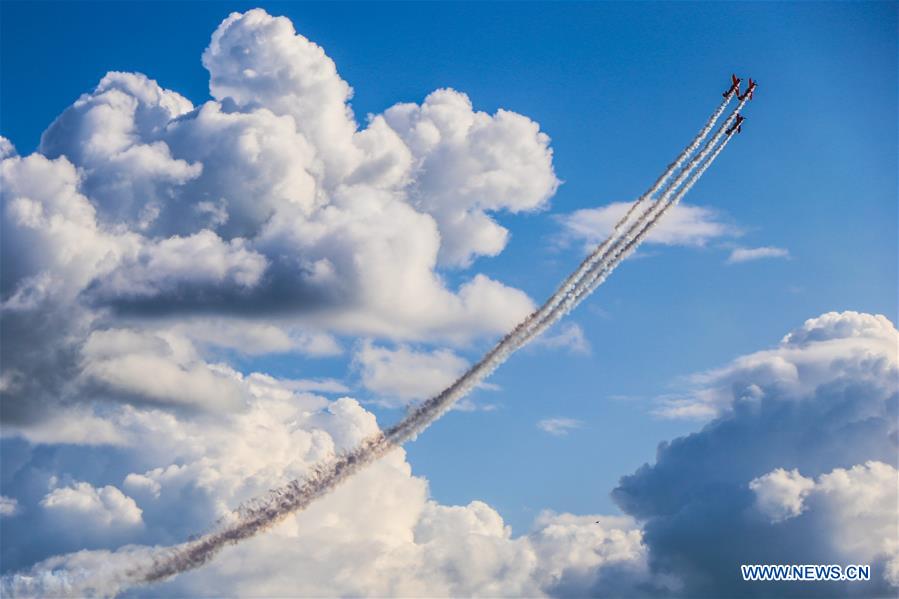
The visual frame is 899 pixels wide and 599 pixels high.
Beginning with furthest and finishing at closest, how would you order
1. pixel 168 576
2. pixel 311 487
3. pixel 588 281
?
pixel 168 576 → pixel 311 487 → pixel 588 281

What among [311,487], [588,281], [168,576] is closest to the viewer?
[588,281]

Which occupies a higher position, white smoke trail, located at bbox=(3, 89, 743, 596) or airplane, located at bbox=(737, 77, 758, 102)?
airplane, located at bbox=(737, 77, 758, 102)

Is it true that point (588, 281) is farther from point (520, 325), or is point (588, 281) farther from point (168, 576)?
point (168, 576)

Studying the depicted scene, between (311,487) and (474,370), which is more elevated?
(474,370)

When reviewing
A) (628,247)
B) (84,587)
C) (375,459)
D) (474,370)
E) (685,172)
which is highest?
(685,172)

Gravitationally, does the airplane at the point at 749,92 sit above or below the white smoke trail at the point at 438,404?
above

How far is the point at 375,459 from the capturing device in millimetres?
149500

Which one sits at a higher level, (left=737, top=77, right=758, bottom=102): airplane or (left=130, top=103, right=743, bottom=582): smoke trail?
(left=737, top=77, right=758, bottom=102): airplane

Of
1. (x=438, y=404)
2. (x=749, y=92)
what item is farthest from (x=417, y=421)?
(x=749, y=92)

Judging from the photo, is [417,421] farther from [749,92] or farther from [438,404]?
[749,92]

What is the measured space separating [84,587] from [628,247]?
309ft

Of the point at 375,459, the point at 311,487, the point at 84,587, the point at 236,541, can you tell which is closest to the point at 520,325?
the point at 375,459

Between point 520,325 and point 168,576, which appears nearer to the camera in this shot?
point 520,325

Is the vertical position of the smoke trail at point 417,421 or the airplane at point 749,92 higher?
the airplane at point 749,92
